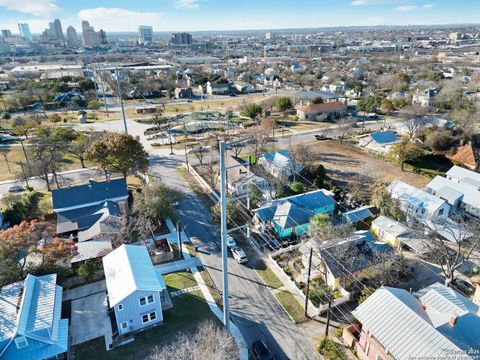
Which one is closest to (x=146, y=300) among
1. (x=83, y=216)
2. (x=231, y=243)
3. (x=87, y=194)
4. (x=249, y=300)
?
(x=249, y=300)

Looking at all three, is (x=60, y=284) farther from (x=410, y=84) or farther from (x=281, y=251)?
(x=410, y=84)

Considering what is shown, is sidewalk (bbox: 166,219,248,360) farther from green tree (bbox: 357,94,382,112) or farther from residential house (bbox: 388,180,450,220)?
green tree (bbox: 357,94,382,112)

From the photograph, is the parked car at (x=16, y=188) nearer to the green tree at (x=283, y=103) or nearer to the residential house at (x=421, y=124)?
the green tree at (x=283, y=103)

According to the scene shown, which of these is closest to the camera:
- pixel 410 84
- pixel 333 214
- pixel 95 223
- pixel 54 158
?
pixel 95 223

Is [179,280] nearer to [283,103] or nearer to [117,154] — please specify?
[117,154]

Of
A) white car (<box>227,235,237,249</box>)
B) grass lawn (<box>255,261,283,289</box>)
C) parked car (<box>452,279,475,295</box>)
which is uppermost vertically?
white car (<box>227,235,237,249</box>)

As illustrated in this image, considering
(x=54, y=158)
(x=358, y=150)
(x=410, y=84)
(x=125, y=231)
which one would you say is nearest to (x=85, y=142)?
(x=54, y=158)

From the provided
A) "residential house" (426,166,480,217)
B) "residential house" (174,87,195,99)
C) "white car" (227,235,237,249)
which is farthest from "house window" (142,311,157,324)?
"residential house" (174,87,195,99)
